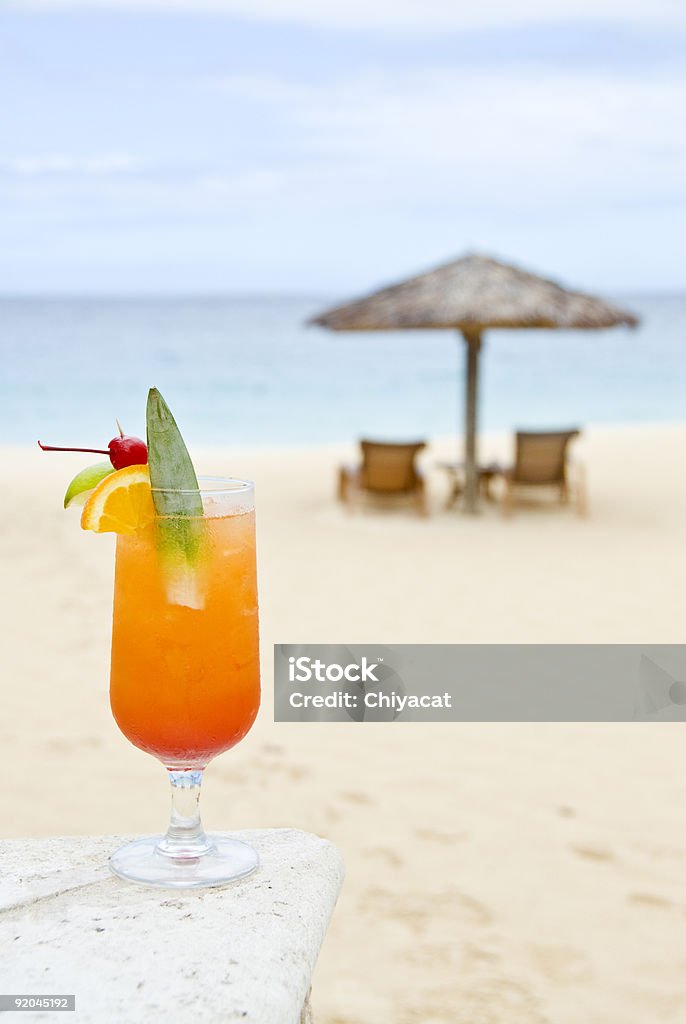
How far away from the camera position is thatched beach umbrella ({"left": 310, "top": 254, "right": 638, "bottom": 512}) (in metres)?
9.94

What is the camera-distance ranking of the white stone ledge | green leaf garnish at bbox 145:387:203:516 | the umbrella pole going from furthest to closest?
1. the umbrella pole
2. green leaf garnish at bbox 145:387:203:516
3. the white stone ledge

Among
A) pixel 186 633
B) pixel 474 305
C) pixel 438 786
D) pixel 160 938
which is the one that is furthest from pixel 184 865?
pixel 474 305

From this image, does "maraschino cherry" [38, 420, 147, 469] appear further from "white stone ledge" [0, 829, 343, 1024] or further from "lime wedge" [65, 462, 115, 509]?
"white stone ledge" [0, 829, 343, 1024]

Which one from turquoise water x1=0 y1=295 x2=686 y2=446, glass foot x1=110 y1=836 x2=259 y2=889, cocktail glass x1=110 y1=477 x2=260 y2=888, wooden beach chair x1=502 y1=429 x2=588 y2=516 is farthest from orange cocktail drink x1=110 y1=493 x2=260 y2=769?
turquoise water x1=0 y1=295 x2=686 y2=446

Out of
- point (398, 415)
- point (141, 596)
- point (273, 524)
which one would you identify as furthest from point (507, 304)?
point (398, 415)

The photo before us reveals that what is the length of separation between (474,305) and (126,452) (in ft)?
28.6

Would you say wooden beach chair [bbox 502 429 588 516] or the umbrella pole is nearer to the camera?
wooden beach chair [bbox 502 429 588 516]

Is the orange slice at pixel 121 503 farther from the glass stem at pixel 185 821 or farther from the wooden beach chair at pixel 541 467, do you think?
the wooden beach chair at pixel 541 467

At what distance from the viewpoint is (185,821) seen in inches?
62.7

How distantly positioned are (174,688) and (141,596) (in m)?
0.12

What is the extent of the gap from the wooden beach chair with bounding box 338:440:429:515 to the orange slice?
27.9 feet

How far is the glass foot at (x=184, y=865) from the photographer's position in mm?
1544

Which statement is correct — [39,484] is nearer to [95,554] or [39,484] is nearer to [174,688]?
[95,554]

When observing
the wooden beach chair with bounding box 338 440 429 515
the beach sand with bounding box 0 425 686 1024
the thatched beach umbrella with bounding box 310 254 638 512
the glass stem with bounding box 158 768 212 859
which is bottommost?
the beach sand with bounding box 0 425 686 1024
